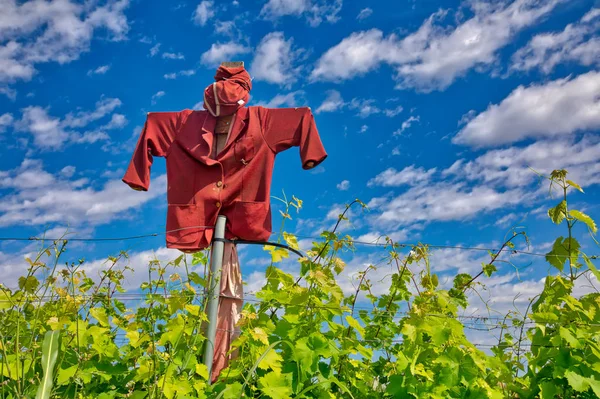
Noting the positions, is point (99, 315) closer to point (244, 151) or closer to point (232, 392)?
point (232, 392)

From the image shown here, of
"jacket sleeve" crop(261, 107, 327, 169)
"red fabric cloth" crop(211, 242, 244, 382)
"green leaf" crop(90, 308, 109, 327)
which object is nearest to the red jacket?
"jacket sleeve" crop(261, 107, 327, 169)

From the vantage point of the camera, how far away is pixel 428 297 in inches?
105

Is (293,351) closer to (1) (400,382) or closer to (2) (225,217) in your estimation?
(1) (400,382)

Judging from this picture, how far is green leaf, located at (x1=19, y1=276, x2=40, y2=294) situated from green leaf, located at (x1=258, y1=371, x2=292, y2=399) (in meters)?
1.02

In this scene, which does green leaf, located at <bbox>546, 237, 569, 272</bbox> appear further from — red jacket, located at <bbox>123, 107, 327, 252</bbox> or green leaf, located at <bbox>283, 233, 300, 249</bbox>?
red jacket, located at <bbox>123, 107, 327, 252</bbox>

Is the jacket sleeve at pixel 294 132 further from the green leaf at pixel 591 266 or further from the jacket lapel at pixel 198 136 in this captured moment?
the green leaf at pixel 591 266

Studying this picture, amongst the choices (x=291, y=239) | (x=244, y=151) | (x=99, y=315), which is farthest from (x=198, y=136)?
(x=99, y=315)

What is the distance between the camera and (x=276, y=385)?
2.30 meters

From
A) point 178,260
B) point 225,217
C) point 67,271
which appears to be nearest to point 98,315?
point 67,271

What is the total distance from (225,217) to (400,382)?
1659 millimetres

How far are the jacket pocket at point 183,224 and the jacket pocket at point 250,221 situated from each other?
22 centimetres

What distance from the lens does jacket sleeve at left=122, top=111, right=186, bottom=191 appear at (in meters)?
4.02

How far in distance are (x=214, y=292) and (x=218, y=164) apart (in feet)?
3.21

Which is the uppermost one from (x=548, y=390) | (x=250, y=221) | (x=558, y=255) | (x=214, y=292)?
(x=250, y=221)
